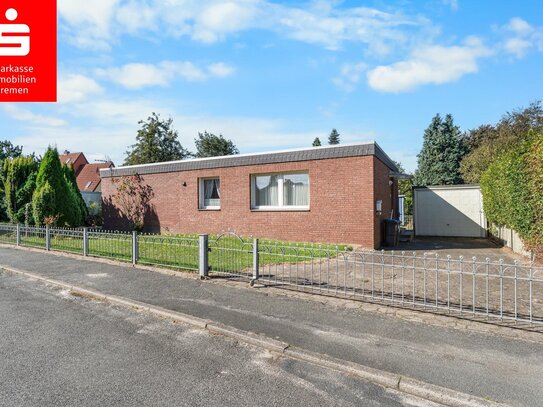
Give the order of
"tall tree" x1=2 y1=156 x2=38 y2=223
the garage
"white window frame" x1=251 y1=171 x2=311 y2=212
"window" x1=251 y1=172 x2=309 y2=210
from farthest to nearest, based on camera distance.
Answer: "tall tree" x1=2 y1=156 x2=38 y2=223, the garage, "window" x1=251 y1=172 x2=309 y2=210, "white window frame" x1=251 y1=171 x2=311 y2=212

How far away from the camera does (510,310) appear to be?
5.68 m

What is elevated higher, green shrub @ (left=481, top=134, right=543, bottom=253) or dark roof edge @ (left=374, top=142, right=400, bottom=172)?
dark roof edge @ (left=374, top=142, right=400, bottom=172)

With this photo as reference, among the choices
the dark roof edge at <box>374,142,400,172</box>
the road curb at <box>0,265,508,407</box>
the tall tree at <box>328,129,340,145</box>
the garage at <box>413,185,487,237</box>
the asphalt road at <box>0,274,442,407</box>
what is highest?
the tall tree at <box>328,129,340,145</box>

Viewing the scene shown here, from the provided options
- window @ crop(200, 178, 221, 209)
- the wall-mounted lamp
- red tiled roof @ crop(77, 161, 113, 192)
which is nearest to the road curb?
the wall-mounted lamp

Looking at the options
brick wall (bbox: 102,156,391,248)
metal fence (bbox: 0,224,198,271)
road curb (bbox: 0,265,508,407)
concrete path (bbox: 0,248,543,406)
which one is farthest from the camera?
brick wall (bbox: 102,156,391,248)

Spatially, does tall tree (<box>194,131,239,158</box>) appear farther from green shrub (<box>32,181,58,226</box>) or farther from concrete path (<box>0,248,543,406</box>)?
concrete path (<box>0,248,543,406</box>)

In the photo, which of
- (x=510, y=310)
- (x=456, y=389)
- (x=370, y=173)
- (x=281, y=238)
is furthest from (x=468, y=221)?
(x=456, y=389)

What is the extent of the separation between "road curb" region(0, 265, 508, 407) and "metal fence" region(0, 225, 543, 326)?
1.57 meters

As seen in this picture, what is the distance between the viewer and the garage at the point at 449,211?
1833 cm

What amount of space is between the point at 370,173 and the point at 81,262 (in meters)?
9.52

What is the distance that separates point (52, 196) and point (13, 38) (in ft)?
28.9

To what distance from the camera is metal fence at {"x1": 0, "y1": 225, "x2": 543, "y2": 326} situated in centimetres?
560

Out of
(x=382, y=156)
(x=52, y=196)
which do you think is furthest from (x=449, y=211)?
(x=52, y=196)

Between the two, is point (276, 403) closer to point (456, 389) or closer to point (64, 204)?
point (456, 389)
